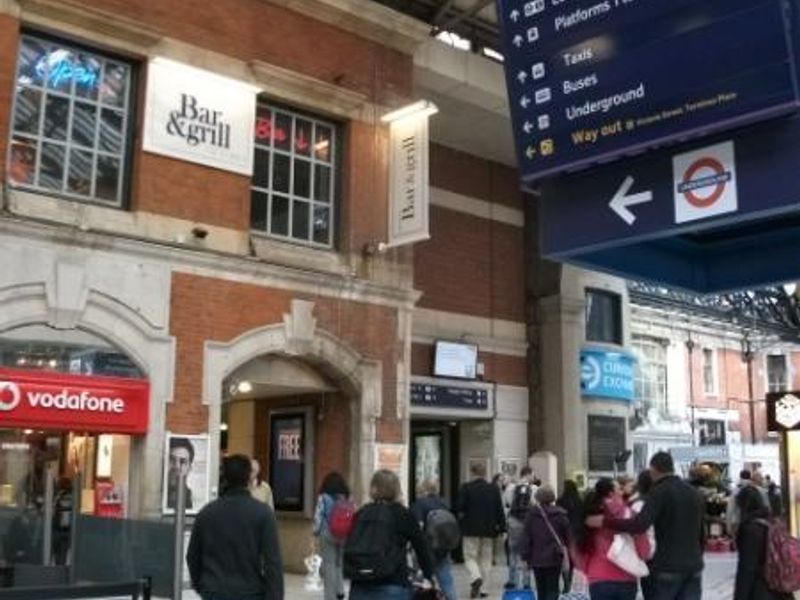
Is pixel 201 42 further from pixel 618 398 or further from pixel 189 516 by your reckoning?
pixel 618 398

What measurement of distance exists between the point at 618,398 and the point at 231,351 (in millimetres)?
10043

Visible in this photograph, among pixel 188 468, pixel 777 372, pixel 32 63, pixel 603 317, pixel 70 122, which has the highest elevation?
pixel 777 372

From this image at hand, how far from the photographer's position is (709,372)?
44875 mm

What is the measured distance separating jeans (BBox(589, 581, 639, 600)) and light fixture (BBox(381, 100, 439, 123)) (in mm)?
8543

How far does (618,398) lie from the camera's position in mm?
20672

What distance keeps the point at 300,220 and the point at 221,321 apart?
2126mm

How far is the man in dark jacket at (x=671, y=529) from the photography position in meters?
7.26

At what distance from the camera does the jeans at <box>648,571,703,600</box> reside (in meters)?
7.30

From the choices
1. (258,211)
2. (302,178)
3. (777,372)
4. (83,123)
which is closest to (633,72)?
(83,123)

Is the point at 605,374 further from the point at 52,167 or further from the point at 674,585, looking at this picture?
the point at 674,585

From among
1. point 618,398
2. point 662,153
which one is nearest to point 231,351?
point 662,153

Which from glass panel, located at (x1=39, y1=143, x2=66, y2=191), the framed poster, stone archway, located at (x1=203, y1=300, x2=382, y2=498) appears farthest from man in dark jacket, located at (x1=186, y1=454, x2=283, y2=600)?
glass panel, located at (x1=39, y1=143, x2=66, y2=191)

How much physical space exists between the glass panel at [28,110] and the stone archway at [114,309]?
4.78ft

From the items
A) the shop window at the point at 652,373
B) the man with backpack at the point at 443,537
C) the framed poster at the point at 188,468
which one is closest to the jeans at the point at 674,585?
the man with backpack at the point at 443,537
